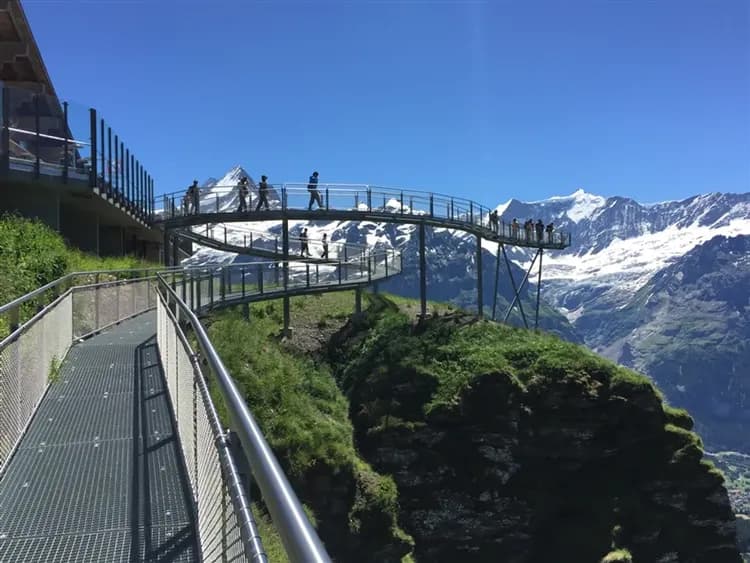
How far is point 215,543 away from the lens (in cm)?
401

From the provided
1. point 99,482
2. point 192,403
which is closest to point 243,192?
point 99,482

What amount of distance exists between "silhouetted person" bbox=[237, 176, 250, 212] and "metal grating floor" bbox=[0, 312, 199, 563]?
2409 centimetres

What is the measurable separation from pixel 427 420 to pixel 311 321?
33.5 ft

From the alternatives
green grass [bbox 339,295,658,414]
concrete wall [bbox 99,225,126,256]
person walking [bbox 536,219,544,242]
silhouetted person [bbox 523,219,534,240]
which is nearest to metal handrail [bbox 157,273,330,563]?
green grass [bbox 339,295,658,414]

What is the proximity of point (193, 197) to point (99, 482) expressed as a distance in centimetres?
3045

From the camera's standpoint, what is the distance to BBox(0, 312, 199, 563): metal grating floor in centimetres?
502

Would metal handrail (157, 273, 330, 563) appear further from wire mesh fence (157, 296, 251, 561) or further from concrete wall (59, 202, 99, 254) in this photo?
concrete wall (59, 202, 99, 254)

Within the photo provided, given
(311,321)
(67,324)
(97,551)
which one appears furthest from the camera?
(311,321)

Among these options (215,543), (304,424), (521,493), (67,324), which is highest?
(67,324)

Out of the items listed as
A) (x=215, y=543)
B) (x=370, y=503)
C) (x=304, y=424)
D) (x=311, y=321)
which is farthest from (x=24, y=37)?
(x=215, y=543)

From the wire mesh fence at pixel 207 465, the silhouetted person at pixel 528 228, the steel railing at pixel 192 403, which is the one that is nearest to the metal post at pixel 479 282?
the silhouetted person at pixel 528 228

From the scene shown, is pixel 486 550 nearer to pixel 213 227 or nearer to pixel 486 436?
pixel 486 436

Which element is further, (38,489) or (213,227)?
(213,227)

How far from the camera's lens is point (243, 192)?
33750mm
